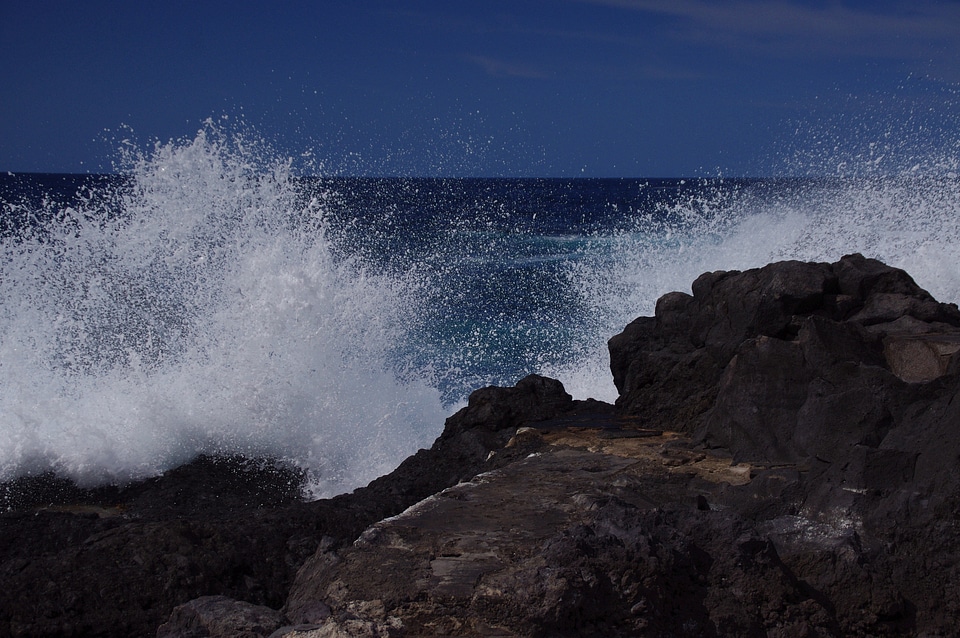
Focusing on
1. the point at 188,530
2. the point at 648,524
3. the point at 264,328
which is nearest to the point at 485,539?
the point at 648,524

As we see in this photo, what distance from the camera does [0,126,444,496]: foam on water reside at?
618cm

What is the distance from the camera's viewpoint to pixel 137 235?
8.51m

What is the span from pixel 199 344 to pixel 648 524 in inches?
203

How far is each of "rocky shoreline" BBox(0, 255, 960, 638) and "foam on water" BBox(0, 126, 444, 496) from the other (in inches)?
35.3

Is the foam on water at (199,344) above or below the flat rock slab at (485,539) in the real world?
above

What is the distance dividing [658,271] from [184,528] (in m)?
8.92

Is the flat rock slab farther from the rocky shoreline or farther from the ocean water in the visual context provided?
the ocean water

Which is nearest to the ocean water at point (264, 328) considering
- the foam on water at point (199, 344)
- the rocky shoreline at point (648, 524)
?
the foam on water at point (199, 344)

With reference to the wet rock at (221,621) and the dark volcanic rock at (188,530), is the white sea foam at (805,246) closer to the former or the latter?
the dark volcanic rock at (188,530)

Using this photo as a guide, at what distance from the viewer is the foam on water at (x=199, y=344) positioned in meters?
6.18

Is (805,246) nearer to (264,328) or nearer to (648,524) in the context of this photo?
(264,328)

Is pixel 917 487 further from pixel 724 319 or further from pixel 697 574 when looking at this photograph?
pixel 724 319

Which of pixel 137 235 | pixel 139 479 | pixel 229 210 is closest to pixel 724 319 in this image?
pixel 139 479

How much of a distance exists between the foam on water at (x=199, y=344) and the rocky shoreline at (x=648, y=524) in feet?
2.94
